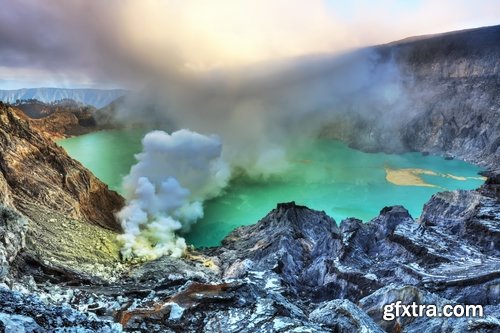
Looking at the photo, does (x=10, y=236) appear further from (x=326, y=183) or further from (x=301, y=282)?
(x=326, y=183)

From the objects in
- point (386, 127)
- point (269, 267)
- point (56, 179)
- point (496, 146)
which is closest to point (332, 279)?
point (269, 267)

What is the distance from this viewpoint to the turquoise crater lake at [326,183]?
333 feet

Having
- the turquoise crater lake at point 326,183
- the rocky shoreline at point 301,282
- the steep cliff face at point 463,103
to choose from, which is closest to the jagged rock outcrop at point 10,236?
the rocky shoreline at point 301,282

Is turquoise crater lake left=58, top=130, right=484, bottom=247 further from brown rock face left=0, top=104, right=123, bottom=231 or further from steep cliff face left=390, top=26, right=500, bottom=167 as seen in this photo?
brown rock face left=0, top=104, right=123, bottom=231

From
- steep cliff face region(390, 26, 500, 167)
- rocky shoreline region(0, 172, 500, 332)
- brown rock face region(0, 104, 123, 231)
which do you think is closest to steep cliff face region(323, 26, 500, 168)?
steep cliff face region(390, 26, 500, 167)

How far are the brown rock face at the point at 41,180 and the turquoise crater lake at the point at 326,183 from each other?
22.9m

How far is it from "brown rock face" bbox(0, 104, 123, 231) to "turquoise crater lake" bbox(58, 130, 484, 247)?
901 inches

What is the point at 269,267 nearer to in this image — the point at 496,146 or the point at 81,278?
the point at 81,278

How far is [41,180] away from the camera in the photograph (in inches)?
2244

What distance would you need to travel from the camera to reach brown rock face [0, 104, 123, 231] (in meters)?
52.1

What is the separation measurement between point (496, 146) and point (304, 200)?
89216mm

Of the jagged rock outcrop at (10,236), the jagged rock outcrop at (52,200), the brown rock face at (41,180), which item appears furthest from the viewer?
the brown rock face at (41,180)

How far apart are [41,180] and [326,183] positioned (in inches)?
3676

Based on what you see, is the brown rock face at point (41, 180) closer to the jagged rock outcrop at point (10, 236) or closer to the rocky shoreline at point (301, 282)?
the jagged rock outcrop at point (10, 236)
